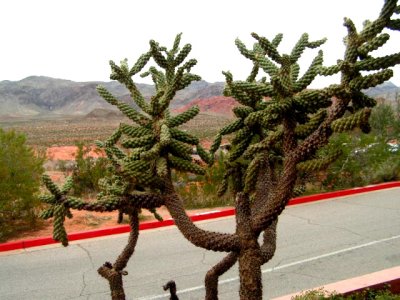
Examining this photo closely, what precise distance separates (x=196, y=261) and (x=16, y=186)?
4.80m

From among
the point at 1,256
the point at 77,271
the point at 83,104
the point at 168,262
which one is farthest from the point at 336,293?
the point at 83,104

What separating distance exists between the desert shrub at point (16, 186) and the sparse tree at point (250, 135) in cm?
757

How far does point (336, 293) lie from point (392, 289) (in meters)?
0.66

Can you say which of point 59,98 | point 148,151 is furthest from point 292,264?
point 59,98

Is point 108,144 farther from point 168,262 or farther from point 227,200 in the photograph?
point 227,200

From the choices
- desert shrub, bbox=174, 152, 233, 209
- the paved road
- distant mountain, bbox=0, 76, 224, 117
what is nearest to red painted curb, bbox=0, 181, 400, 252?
the paved road

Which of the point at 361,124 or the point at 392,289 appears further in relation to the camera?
the point at 392,289

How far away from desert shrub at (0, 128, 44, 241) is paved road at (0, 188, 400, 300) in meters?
1.68

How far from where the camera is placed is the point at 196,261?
777 cm

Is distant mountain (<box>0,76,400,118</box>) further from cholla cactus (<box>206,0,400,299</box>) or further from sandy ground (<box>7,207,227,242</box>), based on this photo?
cholla cactus (<box>206,0,400,299</box>)

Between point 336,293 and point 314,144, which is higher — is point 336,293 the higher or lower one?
the lower one

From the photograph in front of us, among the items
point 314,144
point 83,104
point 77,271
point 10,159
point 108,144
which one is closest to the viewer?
point 314,144

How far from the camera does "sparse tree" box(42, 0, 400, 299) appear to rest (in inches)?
94.4

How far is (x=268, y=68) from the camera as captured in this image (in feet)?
8.93
